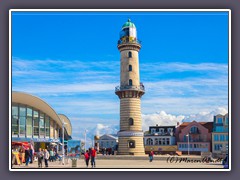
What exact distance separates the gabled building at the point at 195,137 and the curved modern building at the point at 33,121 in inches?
1038

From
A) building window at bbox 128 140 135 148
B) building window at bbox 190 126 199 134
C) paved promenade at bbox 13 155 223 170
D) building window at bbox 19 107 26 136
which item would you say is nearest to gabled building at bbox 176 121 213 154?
building window at bbox 190 126 199 134

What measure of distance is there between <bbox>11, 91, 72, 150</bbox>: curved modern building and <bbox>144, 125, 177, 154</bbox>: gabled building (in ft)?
83.1

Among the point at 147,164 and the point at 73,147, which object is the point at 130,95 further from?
the point at 147,164

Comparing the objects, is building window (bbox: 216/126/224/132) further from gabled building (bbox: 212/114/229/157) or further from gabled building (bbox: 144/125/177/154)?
gabled building (bbox: 144/125/177/154)

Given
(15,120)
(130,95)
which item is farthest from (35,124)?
(130,95)

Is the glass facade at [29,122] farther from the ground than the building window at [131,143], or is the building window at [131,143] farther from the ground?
the glass facade at [29,122]

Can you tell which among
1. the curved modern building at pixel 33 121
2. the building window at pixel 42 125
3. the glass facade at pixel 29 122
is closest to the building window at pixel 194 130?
the curved modern building at pixel 33 121

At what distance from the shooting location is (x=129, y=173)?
20484 mm

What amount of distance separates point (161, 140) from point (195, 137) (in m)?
6.47

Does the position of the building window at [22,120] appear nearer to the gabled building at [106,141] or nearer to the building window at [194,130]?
the building window at [194,130]

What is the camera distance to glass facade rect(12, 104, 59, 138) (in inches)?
1588

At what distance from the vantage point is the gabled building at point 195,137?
66.1 metres

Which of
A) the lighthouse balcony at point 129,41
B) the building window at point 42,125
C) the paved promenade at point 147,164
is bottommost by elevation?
the paved promenade at point 147,164
